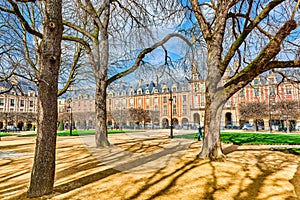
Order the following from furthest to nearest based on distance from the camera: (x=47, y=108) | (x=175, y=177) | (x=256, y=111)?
(x=256, y=111)
(x=175, y=177)
(x=47, y=108)

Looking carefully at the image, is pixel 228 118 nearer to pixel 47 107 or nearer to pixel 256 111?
pixel 256 111

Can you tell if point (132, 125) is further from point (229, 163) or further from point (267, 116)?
point (229, 163)

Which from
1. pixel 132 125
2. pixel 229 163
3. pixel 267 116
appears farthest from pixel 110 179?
pixel 132 125

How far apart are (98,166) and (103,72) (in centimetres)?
494

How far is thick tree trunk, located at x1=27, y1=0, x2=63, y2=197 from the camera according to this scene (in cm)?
328

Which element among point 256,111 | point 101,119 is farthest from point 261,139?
point 256,111

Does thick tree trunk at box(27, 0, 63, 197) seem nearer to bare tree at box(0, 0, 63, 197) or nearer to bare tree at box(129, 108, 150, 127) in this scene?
bare tree at box(0, 0, 63, 197)

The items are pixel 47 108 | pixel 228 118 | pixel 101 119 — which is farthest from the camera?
pixel 228 118

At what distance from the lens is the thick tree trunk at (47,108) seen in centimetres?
328

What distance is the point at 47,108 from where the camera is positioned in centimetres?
338

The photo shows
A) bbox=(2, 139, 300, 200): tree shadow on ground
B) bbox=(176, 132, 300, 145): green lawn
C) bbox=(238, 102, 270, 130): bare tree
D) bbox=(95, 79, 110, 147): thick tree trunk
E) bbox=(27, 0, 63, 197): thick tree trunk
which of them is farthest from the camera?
bbox=(238, 102, 270, 130): bare tree

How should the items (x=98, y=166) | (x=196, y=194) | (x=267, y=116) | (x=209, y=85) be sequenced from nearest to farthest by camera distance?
(x=196, y=194) → (x=98, y=166) → (x=209, y=85) → (x=267, y=116)

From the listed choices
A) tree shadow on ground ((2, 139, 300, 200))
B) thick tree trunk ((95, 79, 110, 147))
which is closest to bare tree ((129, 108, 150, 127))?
thick tree trunk ((95, 79, 110, 147))

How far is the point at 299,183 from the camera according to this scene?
13.0ft
